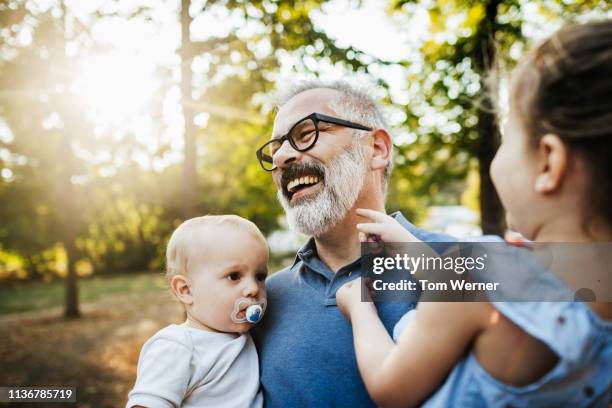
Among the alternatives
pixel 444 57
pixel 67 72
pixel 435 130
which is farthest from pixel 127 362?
pixel 444 57

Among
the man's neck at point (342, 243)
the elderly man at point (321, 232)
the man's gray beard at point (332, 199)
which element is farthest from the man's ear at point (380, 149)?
the man's neck at point (342, 243)

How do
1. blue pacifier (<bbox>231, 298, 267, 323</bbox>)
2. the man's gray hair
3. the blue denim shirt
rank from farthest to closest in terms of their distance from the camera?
1. the man's gray hair
2. blue pacifier (<bbox>231, 298, 267, 323</bbox>)
3. the blue denim shirt

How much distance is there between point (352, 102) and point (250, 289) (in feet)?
3.36

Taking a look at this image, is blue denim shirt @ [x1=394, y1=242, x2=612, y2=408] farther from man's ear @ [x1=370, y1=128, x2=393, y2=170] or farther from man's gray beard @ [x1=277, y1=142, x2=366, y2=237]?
man's ear @ [x1=370, y1=128, x2=393, y2=170]

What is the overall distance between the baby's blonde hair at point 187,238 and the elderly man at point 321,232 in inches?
10.9

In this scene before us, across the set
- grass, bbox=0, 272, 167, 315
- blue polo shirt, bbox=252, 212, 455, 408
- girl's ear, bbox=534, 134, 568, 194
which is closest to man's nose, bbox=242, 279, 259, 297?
blue polo shirt, bbox=252, 212, 455, 408

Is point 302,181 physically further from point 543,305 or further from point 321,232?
point 543,305

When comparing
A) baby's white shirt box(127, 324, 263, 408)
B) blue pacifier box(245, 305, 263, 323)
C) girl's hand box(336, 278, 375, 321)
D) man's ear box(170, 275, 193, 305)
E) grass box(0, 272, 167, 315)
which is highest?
girl's hand box(336, 278, 375, 321)

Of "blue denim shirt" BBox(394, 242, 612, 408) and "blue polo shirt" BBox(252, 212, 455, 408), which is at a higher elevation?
"blue denim shirt" BBox(394, 242, 612, 408)

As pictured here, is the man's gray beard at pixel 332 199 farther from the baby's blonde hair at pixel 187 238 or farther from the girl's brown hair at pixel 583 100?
the girl's brown hair at pixel 583 100

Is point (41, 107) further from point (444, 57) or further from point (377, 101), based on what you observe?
point (377, 101)

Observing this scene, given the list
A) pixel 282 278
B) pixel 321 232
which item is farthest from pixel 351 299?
pixel 282 278

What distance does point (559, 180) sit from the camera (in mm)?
939

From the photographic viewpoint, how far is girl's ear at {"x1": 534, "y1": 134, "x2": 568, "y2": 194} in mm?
923
